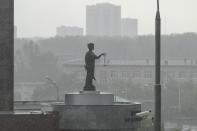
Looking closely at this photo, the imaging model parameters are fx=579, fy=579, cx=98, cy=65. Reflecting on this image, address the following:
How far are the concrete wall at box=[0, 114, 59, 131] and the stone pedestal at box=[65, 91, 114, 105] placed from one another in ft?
3.40

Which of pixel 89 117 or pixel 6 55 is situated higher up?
pixel 6 55

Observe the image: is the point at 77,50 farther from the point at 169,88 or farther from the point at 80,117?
the point at 80,117

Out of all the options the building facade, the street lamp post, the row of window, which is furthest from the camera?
the row of window

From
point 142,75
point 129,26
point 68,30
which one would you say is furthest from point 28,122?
point 68,30

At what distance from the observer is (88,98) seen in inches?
647

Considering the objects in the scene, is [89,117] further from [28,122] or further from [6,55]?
[6,55]

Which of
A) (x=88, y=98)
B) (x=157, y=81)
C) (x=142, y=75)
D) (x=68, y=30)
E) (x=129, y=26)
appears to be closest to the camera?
(x=157, y=81)

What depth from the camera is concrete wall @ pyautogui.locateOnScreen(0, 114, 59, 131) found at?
49.8 feet

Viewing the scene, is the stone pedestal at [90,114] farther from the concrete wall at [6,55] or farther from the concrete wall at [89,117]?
the concrete wall at [6,55]

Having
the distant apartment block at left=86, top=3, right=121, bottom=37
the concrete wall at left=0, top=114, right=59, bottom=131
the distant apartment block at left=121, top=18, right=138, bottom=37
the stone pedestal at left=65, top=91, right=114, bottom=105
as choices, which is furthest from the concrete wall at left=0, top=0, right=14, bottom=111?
the distant apartment block at left=86, top=3, right=121, bottom=37

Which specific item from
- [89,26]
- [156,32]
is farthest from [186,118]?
[156,32]

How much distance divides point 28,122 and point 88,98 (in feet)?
6.59

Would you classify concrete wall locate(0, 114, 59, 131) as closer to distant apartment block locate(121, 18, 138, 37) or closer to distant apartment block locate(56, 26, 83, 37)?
distant apartment block locate(121, 18, 138, 37)

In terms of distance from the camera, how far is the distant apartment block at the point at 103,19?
462 feet
